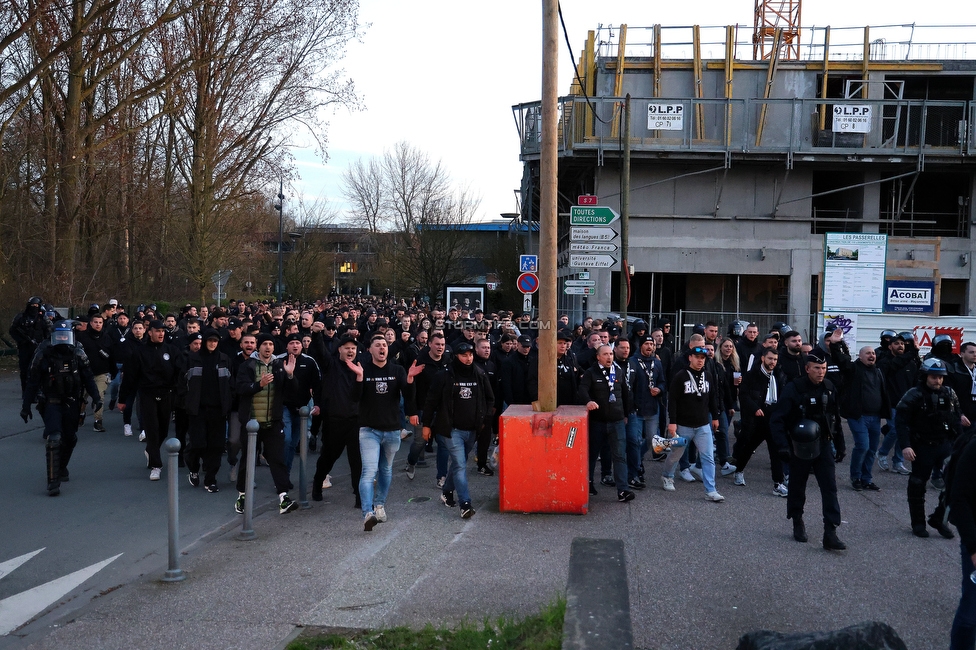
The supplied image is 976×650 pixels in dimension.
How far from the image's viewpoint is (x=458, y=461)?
26.9 ft

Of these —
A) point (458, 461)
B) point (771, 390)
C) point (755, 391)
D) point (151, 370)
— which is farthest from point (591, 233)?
point (151, 370)

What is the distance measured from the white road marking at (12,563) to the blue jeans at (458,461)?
12.4 ft

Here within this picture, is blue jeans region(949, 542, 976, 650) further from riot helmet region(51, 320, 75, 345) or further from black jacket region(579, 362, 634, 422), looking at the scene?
riot helmet region(51, 320, 75, 345)

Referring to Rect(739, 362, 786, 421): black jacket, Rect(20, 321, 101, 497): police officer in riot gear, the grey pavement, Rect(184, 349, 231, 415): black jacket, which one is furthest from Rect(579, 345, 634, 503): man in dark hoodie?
Rect(20, 321, 101, 497): police officer in riot gear

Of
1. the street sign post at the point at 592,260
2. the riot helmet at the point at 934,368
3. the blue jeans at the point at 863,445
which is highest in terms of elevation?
the street sign post at the point at 592,260

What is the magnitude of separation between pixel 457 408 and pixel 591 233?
6.95 meters

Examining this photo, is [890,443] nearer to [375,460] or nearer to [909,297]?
[375,460]

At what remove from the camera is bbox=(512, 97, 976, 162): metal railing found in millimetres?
27938

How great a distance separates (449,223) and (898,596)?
4110 centimetres

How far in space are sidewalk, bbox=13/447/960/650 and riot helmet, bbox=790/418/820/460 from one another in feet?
2.72

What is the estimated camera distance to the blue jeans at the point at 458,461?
8039mm

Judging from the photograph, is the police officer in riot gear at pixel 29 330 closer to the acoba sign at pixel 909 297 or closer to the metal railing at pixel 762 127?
the metal railing at pixel 762 127

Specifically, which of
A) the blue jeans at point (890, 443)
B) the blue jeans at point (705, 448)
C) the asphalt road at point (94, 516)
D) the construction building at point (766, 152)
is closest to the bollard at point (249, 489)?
the asphalt road at point (94, 516)

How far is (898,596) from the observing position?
590cm
